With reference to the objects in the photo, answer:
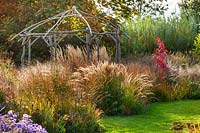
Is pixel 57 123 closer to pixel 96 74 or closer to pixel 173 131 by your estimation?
pixel 173 131

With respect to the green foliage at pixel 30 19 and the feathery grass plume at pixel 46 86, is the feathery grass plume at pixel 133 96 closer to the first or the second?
the feathery grass plume at pixel 46 86

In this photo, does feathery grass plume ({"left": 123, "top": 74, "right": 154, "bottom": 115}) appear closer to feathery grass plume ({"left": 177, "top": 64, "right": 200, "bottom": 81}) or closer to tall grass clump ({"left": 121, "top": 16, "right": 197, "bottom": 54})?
feathery grass plume ({"left": 177, "top": 64, "right": 200, "bottom": 81})

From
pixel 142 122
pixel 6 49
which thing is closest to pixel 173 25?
pixel 6 49

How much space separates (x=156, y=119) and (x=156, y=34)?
29.9 feet

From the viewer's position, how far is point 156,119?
972cm

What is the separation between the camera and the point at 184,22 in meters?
19.4

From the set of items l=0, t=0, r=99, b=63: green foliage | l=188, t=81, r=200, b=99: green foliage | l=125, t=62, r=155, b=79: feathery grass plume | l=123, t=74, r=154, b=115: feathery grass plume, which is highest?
l=0, t=0, r=99, b=63: green foliage

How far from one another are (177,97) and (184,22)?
732cm

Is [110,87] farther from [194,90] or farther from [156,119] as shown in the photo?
[194,90]

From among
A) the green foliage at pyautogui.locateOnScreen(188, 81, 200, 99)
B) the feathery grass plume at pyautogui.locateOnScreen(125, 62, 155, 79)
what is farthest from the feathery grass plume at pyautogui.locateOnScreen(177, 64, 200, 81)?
the feathery grass plume at pyautogui.locateOnScreen(125, 62, 155, 79)

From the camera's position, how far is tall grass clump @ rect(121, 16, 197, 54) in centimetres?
1811

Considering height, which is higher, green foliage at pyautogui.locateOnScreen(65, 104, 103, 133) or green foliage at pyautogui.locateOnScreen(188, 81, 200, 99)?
green foliage at pyautogui.locateOnScreen(65, 104, 103, 133)

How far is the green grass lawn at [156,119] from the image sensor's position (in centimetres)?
872

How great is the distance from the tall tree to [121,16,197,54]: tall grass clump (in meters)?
4.26
